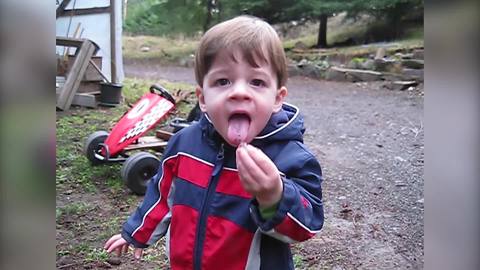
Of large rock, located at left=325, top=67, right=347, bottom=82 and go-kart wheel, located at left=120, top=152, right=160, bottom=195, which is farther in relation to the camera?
large rock, located at left=325, top=67, right=347, bottom=82

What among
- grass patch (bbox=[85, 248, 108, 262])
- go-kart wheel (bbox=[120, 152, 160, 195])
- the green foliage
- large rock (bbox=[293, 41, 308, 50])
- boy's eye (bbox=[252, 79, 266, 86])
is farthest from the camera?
large rock (bbox=[293, 41, 308, 50])

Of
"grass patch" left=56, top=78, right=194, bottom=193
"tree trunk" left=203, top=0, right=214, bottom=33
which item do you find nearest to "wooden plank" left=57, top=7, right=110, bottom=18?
"grass patch" left=56, top=78, right=194, bottom=193

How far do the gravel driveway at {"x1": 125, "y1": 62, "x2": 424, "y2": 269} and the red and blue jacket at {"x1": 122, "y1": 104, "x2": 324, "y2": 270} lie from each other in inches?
32.5

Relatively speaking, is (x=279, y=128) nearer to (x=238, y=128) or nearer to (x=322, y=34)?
(x=238, y=128)

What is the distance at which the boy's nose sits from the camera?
65 cm

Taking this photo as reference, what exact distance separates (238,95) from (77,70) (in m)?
2.38

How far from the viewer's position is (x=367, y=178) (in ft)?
7.40

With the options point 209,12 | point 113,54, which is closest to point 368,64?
point 209,12

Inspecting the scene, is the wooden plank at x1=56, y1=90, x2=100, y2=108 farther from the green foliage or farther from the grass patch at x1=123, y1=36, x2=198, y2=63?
the grass patch at x1=123, y1=36, x2=198, y2=63

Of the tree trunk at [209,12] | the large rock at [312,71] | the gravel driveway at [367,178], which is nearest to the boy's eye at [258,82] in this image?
the gravel driveway at [367,178]
